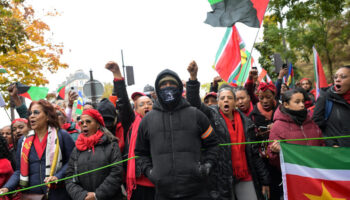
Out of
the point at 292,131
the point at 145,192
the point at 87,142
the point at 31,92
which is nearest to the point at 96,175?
the point at 87,142

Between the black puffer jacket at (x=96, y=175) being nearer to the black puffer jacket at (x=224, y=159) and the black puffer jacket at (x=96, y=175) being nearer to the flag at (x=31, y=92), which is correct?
the black puffer jacket at (x=224, y=159)

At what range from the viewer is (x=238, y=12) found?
485cm

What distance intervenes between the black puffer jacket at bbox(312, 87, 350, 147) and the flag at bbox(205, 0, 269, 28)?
1575 mm

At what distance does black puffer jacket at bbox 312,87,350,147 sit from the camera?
3.65 meters

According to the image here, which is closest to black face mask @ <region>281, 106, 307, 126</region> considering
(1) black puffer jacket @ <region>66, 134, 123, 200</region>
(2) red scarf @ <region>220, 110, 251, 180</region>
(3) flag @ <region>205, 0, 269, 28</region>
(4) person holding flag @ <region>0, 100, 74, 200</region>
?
(2) red scarf @ <region>220, 110, 251, 180</region>

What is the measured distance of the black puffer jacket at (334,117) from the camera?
3648 mm

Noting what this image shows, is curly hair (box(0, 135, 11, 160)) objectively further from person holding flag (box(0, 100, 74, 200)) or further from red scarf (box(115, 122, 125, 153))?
red scarf (box(115, 122, 125, 153))

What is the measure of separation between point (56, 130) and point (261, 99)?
302 cm

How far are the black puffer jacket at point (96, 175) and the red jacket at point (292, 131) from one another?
191 centimetres

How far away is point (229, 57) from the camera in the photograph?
221 inches

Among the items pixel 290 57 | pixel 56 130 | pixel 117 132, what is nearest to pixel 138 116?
pixel 117 132

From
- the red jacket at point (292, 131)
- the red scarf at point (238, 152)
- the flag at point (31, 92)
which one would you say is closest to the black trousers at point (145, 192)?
the red scarf at point (238, 152)

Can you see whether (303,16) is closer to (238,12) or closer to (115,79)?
(238,12)

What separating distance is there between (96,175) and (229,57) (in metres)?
3.24
